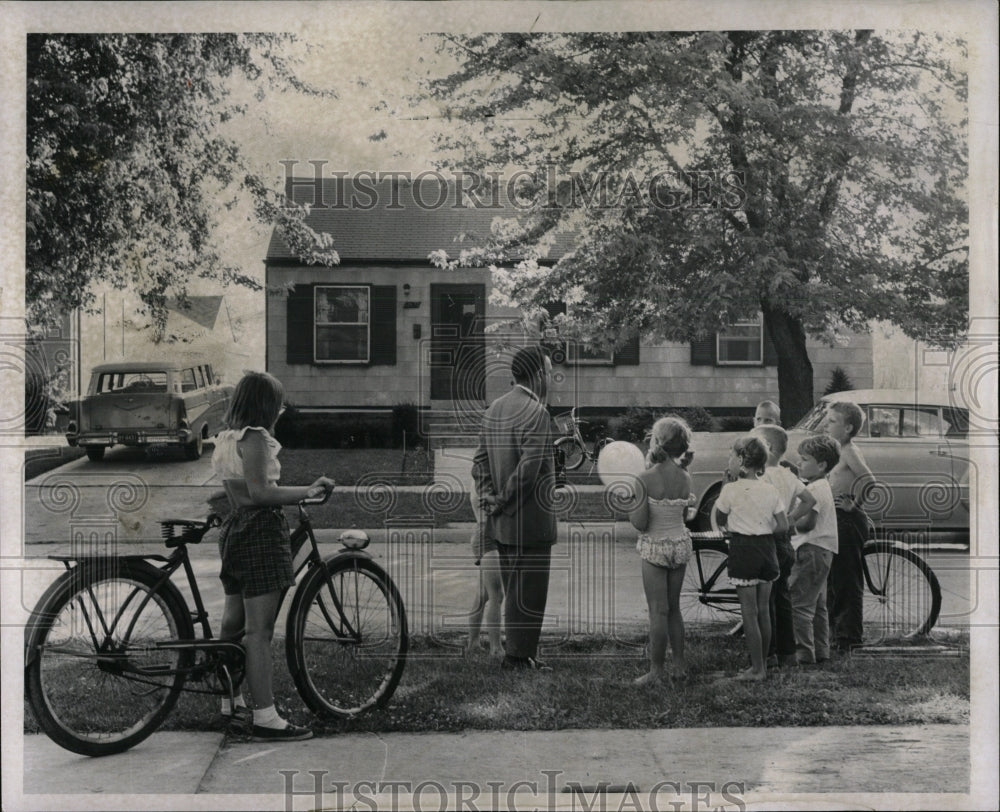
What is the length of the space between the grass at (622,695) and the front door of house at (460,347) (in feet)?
4.32

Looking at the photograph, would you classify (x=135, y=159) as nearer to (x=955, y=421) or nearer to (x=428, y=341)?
(x=428, y=341)

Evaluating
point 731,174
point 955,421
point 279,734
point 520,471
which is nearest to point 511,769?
point 279,734

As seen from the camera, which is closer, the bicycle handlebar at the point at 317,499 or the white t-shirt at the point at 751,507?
the bicycle handlebar at the point at 317,499

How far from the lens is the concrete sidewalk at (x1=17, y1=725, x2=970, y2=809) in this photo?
544 centimetres

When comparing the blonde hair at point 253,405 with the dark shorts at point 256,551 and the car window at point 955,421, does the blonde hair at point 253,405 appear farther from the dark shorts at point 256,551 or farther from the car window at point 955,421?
the car window at point 955,421

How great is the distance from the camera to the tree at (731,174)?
6.24 m

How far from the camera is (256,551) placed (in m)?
5.40

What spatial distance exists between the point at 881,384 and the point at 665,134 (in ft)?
5.77

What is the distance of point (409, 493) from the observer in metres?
6.30

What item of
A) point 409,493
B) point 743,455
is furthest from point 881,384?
point 409,493

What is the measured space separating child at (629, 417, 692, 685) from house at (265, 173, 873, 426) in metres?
0.49

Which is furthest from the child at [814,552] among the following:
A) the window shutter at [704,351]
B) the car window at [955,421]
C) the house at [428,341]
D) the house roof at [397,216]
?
the house roof at [397,216]

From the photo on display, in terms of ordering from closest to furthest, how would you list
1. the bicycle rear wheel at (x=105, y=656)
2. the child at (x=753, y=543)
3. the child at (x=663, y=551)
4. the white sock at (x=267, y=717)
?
the bicycle rear wheel at (x=105, y=656) → the white sock at (x=267, y=717) → the child at (x=663, y=551) → the child at (x=753, y=543)

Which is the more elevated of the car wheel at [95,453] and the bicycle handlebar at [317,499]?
the car wheel at [95,453]
